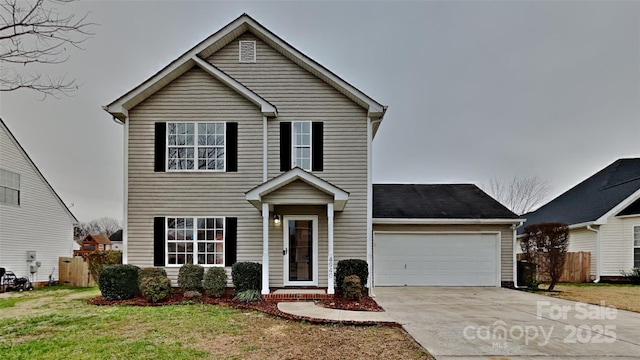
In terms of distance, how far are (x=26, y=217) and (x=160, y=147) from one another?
10.8 m

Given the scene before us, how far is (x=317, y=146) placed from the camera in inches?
481

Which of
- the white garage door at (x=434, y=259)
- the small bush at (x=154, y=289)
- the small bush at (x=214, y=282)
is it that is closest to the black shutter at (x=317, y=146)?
the small bush at (x=214, y=282)

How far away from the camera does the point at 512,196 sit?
3788 centimetres

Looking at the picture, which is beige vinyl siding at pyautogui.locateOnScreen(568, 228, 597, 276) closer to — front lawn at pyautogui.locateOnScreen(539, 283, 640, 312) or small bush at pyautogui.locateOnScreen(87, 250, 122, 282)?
front lawn at pyautogui.locateOnScreen(539, 283, 640, 312)

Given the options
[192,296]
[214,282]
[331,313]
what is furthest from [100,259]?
[331,313]

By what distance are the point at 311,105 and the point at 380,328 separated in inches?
282

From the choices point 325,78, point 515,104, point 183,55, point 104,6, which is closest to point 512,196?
point 515,104

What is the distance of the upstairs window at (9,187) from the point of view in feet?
54.7

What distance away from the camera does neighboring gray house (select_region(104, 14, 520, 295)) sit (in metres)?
11.9

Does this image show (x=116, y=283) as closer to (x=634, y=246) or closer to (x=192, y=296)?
(x=192, y=296)

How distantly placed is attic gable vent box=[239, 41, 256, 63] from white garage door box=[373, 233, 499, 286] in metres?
7.75

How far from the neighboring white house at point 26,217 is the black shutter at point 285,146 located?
509 inches

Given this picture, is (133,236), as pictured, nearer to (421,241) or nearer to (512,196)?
(421,241)

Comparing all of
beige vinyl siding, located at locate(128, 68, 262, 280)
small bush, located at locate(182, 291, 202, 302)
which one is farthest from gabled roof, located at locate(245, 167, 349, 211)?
small bush, located at locate(182, 291, 202, 302)
